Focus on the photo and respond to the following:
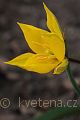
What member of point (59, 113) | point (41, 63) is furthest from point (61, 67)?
point (59, 113)

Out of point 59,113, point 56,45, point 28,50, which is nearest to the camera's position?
point 56,45

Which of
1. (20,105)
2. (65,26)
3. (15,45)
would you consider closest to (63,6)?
(65,26)

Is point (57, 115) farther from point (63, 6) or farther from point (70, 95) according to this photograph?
point (63, 6)

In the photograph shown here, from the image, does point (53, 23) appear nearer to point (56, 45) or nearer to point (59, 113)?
point (56, 45)

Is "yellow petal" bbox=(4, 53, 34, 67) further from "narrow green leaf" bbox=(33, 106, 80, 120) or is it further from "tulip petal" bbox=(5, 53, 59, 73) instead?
"narrow green leaf" bbox=(33, 106, 80, 120)

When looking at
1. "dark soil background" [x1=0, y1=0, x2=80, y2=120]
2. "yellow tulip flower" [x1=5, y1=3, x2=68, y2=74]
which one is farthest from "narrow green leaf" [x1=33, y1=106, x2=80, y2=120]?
"dark soil background" [x1=0, y1=0, x2=80, y2=120]
